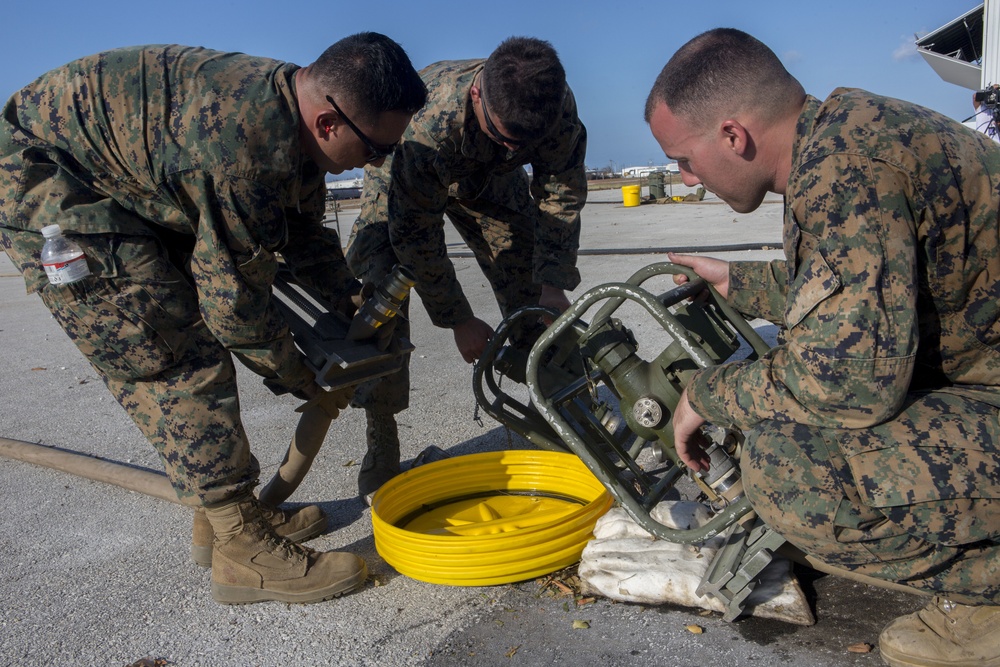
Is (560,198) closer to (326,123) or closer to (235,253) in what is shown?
(326,123)

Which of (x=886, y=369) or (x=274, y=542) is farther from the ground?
(x=886, y=369)

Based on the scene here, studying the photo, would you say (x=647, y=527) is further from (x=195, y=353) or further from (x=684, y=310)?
(x=195, y=353)

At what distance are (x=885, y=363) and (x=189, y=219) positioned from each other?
216 centimetres

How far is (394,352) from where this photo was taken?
10.7 ft

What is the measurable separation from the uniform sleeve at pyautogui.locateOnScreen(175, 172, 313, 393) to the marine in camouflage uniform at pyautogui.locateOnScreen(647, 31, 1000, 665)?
1477 millimetres

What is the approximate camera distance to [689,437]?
239 centimetres

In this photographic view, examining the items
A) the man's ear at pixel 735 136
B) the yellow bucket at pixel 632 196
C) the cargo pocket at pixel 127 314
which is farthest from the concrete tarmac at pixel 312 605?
the yellow bucket at pixel 632 196

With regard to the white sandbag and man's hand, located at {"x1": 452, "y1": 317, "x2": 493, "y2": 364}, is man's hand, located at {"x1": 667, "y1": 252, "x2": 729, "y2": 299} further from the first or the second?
man's hand, located at {"x1": 452, "y1": 317, "x2": 493, "y2": 364}

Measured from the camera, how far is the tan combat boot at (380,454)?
12.4 feet

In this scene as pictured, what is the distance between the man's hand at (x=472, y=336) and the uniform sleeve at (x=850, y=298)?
2.00 meters

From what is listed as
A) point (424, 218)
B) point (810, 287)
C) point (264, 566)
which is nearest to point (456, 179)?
point (424, 218)

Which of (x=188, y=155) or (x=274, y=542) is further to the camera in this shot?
(x=274, y=542)

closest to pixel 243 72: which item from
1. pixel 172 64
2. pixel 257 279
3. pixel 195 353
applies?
pixel 172 64

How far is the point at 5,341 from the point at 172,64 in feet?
19.2
